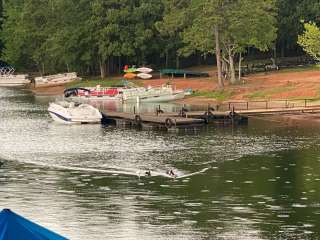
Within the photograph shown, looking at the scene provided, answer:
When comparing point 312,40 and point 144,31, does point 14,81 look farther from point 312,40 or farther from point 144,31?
point 312,40

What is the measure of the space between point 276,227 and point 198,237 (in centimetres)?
378

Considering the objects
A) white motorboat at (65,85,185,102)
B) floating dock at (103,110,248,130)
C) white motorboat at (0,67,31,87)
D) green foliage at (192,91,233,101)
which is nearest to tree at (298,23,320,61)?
green foliage at (192,91,233,101)

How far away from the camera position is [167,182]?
47.1 m

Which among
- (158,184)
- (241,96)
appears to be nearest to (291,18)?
(241,96)

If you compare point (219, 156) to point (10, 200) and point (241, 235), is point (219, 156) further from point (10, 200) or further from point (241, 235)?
point (241, 235)

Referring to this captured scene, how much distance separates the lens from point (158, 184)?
46344 mm

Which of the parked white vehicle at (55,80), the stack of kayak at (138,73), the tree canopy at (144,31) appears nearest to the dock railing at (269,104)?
the tree canopy at (144,31)

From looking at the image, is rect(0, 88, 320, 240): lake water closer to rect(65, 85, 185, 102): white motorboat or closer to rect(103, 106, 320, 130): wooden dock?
rect(103, 106, 320, 130): wooden dock

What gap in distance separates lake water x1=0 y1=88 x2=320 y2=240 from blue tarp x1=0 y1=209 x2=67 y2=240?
61.4ft

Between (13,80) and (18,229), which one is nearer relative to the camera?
(18,229)

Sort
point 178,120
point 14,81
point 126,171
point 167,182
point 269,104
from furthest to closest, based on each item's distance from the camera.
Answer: point 14,81, point 269,104, point 178,120, point 126,171, point 167,182

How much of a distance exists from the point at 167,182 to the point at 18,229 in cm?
3244

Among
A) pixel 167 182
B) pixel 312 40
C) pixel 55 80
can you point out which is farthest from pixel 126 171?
pixel 55 80

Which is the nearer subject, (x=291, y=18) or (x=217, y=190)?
(x=217, y=190)
